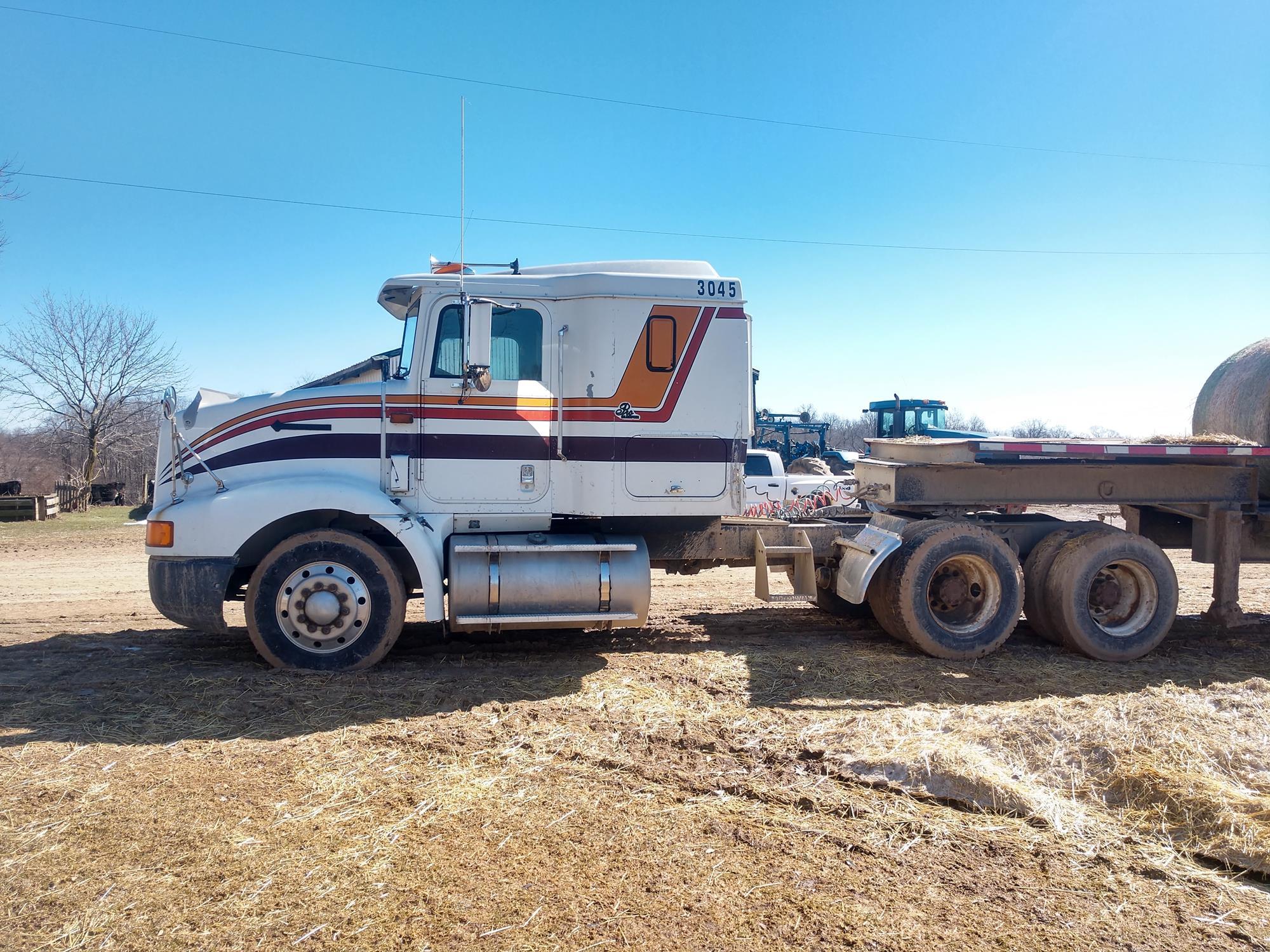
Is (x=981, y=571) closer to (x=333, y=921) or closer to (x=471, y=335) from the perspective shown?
(x=471, y=335)

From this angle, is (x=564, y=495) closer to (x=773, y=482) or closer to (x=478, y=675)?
(x=478, y=675)

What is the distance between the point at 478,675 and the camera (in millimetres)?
6328

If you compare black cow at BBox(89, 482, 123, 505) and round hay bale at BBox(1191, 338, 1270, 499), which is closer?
round hay bale at BBox(1191, 338, 1270, 499)

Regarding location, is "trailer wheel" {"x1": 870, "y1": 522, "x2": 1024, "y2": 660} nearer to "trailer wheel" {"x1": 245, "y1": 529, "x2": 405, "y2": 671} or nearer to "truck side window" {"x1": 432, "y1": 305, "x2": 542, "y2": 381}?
"truck side window" {"x1": 432, "y1": 305, "x2": 542, "y2": 381}

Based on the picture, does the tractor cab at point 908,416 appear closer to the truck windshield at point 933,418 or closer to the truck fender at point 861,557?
the truck windshield at point 933,418

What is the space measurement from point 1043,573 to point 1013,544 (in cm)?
36

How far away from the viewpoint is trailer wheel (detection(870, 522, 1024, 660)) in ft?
22.5

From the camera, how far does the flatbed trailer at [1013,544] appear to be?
273 inches

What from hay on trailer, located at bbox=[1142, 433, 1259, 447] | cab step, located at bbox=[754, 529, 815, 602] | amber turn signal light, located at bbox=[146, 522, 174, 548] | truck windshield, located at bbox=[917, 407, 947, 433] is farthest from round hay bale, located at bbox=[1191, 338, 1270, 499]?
truck windshield, located at bbox=[917, 407, 947, 433]

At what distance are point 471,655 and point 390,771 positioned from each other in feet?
8.17

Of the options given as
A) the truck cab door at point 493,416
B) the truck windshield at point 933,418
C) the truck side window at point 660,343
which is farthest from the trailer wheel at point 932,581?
the truck windshield at point 933,418

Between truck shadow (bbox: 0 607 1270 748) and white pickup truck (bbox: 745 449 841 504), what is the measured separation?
23.7ft

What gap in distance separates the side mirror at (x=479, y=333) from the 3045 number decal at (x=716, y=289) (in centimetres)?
180

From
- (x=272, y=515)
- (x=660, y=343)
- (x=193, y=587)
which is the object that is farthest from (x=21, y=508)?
(x=660, y=343)
